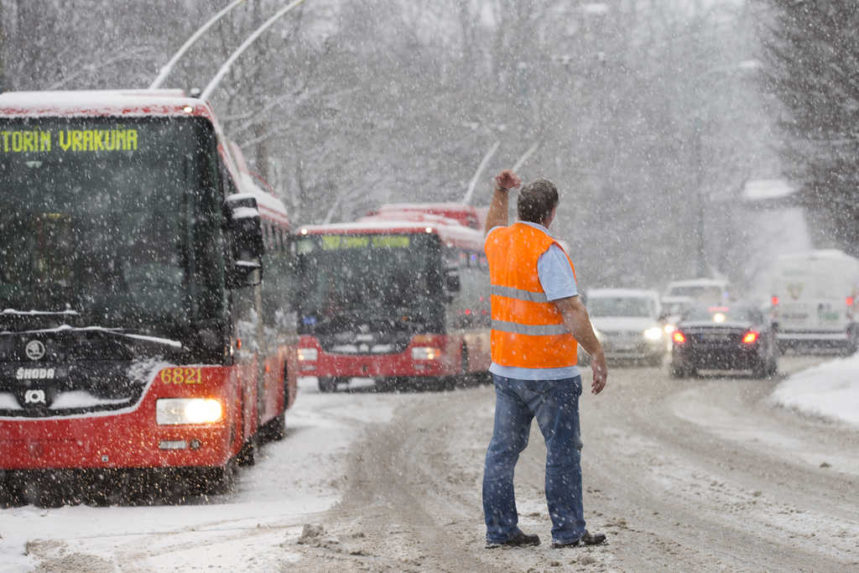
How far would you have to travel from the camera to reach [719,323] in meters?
26.8

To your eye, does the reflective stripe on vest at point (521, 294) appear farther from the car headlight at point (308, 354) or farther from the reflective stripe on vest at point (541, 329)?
the car headlight at point (308, 354)

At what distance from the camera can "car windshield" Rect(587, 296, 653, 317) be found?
106 feet

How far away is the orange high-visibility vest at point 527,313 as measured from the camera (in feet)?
24.1

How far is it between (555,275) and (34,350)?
4.34 meters

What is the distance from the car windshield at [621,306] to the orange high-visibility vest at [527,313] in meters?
24.9

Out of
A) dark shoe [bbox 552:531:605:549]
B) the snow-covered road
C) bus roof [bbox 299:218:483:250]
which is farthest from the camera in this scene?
bus roof [bbox 299:218:483:250]

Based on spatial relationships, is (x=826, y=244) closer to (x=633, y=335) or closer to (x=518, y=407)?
(x=633, y=335)

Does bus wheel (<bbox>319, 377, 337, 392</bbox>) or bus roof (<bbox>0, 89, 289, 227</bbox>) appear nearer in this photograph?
bus roof (<bbox>0, 89, 289, 227</bbox>)

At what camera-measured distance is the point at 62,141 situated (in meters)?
10.4

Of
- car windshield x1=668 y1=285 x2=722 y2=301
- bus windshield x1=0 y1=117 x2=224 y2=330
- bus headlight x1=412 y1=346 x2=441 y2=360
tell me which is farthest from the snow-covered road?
car windshield x1=668 y1=285 x2=722 y2=301

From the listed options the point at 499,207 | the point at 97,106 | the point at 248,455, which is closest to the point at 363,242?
the point at 248,455

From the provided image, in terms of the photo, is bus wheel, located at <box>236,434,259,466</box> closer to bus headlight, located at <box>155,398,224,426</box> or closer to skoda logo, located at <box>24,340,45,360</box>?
bus headlight, located at <box>155,398,224,426</box>

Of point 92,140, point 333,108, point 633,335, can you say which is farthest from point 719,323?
point 92,140

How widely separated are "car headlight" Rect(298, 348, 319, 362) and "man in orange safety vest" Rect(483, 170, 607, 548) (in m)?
16.7
